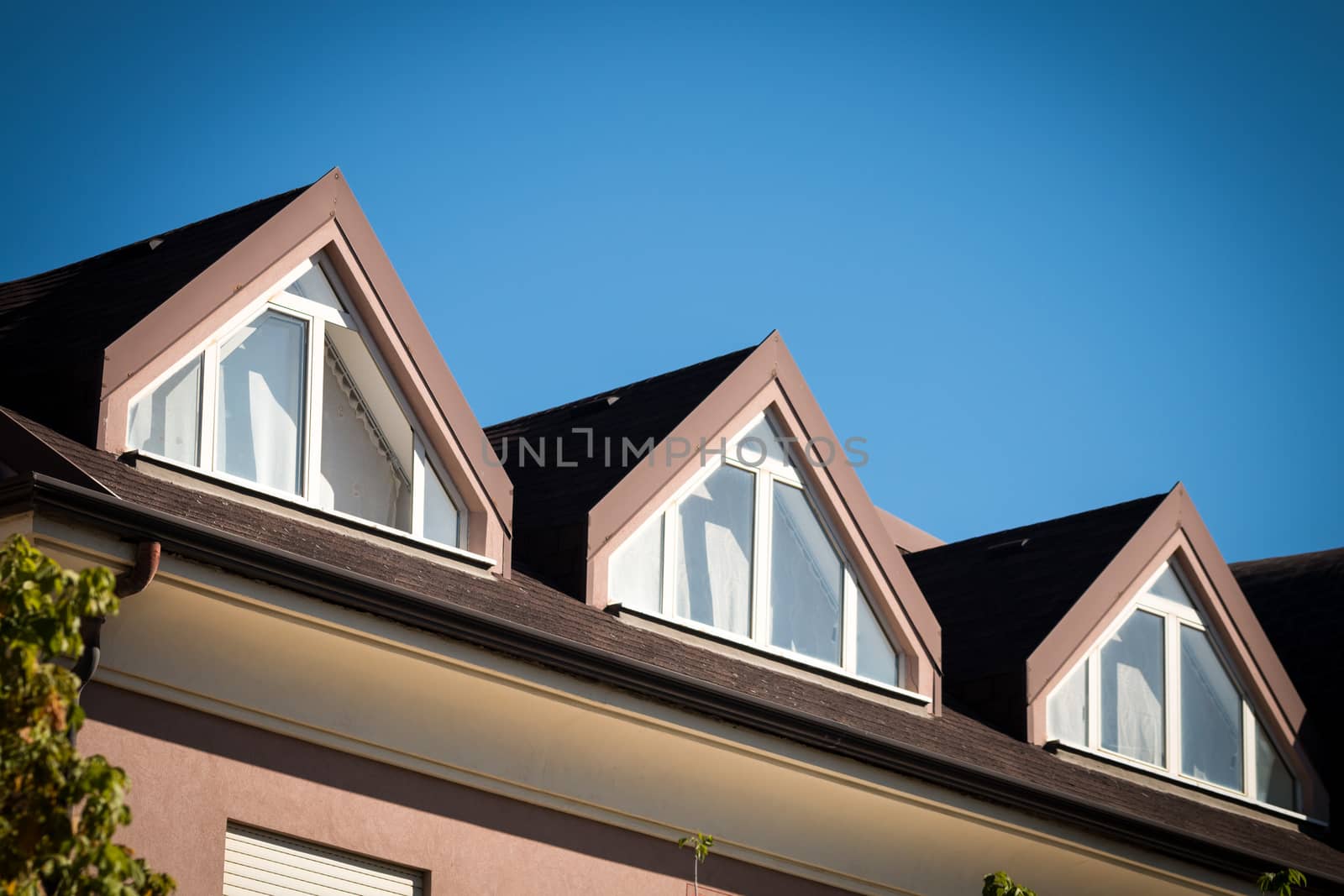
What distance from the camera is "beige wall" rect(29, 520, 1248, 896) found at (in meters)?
12.2

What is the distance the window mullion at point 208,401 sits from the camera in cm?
1349

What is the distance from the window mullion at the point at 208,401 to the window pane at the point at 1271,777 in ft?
35.9

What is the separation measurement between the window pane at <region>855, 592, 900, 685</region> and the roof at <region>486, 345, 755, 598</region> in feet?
7.43

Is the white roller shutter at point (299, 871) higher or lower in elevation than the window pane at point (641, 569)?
lower

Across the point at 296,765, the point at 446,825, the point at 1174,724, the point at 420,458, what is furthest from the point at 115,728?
the point at 1174,724

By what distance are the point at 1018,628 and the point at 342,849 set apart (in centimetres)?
763

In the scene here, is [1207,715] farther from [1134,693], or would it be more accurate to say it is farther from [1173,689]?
[1134,693]

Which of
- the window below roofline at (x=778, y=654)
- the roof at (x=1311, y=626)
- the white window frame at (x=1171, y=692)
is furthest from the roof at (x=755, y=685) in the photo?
the roof at (x=1311, y=626)

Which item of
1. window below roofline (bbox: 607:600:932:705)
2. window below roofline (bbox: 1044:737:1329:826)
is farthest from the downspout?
window below roofline (bbox: 1044:737:1329:826)

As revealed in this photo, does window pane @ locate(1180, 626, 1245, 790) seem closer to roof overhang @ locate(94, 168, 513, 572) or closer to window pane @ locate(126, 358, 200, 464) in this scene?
roof overhang @ locate(94, 168, 513, 572)

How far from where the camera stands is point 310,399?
14.2 meters

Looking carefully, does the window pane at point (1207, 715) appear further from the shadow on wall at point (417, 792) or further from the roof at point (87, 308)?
the roof at point (87, 308)

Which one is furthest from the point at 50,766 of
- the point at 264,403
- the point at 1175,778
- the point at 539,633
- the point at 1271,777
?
the point at 1271,777

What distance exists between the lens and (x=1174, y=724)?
18781 mm
